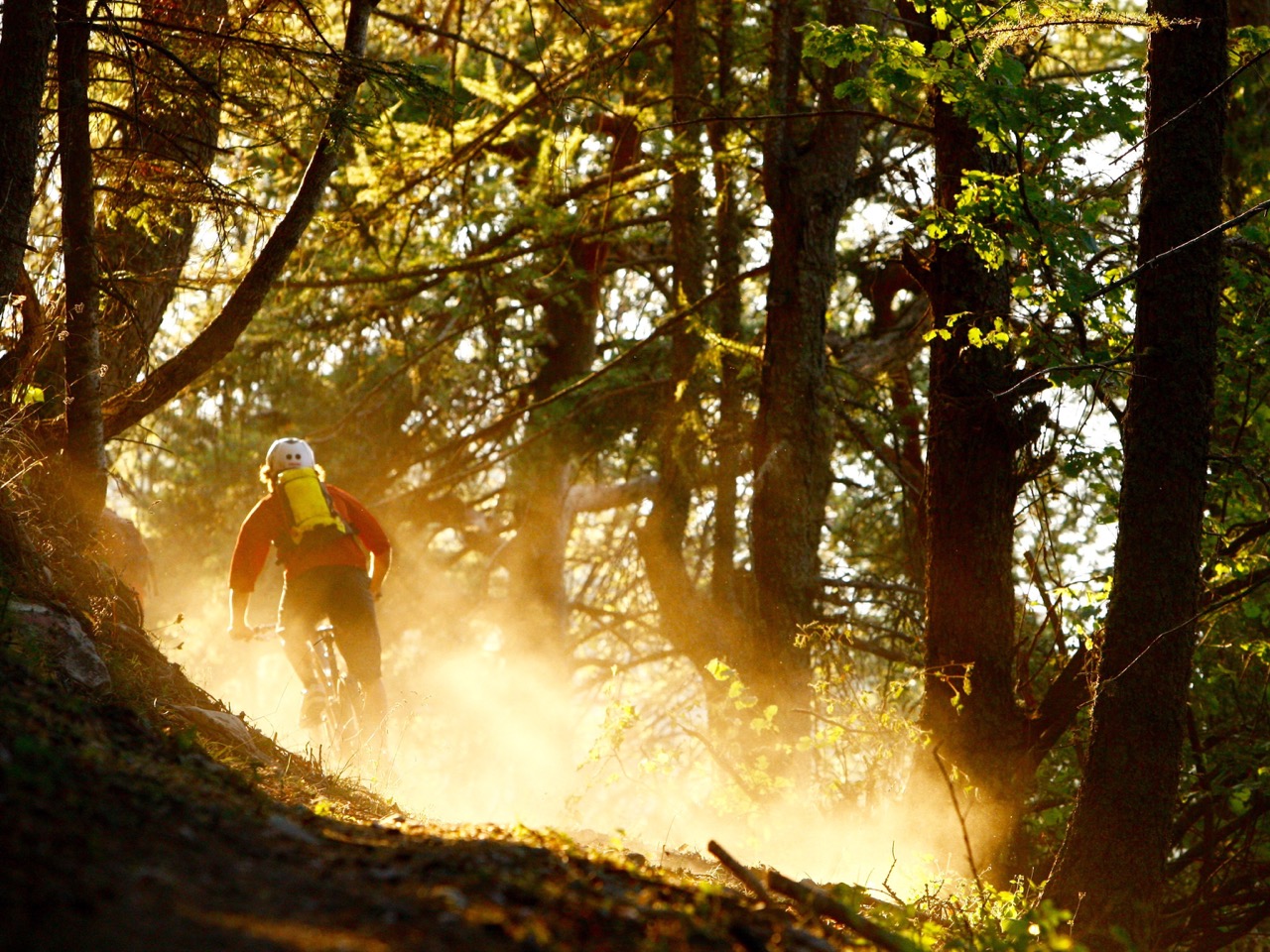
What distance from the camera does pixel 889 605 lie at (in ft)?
40.0

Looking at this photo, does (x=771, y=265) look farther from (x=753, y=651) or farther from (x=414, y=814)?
(x=414, y=814)

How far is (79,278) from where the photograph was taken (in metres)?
6.24

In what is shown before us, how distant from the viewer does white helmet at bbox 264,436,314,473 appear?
27.6 feet

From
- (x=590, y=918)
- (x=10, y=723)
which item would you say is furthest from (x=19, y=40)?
(x=590, y=918)

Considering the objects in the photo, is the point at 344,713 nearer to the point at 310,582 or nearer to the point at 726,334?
the point at 310,582

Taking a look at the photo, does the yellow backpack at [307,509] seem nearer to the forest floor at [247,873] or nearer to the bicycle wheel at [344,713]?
the bicycle wheel at [344,713]

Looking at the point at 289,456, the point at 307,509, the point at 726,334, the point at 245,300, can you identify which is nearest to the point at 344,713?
the point at 307,509

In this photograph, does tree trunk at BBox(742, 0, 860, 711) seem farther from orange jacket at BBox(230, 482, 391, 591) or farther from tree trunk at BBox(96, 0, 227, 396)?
tree trunk at BBox(96, 0, 227, 396)

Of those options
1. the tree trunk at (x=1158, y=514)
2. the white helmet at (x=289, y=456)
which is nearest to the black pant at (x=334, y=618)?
the white helmet at (x=289, y=456)

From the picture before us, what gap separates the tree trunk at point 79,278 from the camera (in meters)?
6.09

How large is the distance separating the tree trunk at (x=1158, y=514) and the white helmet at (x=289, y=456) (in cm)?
560

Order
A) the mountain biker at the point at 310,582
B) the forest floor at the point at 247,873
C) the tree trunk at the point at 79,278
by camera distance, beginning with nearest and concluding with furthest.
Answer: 1. the forest floor at the point at 247,873
2. the tree trunk at the point at 79,278
3. the mountain biker at the point at 310,582

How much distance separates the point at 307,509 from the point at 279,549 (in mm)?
498

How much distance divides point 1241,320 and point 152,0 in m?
6.58
